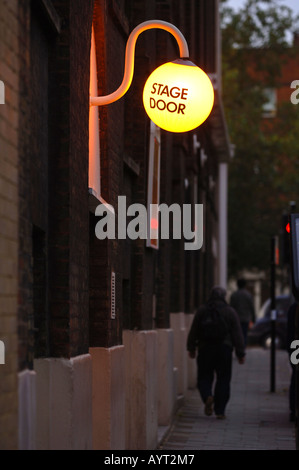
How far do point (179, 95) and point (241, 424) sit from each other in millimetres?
6845

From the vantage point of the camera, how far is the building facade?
5879 mm

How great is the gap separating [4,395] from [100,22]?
15.5ft

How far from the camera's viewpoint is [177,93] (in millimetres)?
8914

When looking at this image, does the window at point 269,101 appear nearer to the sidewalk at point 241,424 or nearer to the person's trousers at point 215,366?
the sidewalk at point 241,424

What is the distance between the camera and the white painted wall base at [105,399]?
8.90m

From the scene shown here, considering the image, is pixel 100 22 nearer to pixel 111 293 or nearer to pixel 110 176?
pixel 110 176

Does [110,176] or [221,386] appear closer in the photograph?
[110,176]

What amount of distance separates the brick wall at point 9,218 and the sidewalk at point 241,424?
675 centimetres

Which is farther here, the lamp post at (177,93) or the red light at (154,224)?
the red light at (154,224)

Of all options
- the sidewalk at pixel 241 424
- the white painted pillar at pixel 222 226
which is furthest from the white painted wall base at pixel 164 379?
the white painted pillar at pixel 222 226

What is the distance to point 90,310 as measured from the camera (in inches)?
368

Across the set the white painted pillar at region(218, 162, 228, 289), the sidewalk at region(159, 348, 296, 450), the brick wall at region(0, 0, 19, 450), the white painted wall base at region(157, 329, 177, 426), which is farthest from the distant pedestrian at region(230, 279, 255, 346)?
the brick wall at region(0, 0, 19, 450)

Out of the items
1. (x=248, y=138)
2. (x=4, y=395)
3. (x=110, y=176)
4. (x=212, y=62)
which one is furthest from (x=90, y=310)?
(x=248, y=138)

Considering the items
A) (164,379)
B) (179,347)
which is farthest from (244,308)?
(164,379)
